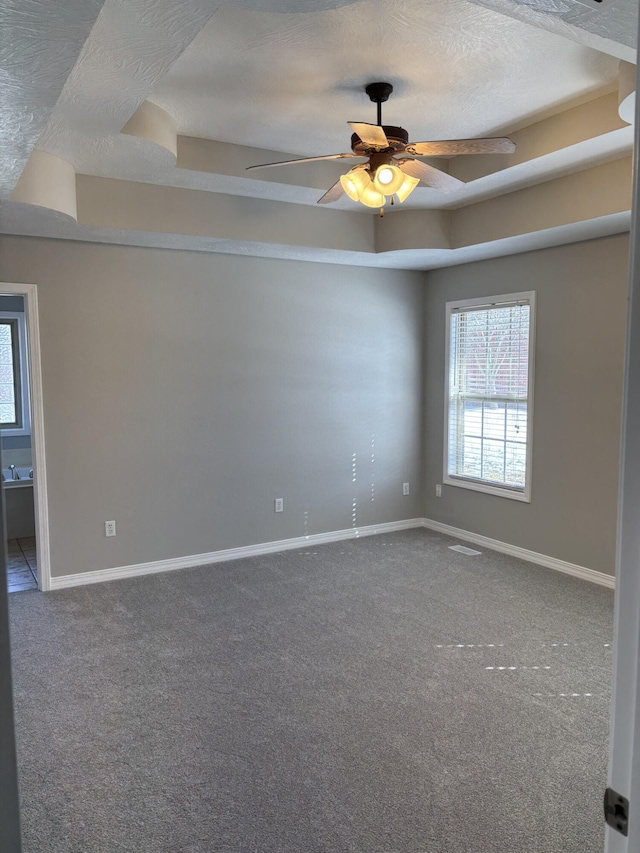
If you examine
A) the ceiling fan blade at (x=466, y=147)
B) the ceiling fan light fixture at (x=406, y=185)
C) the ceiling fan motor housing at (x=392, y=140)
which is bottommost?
the ceiling fan light fixture at (x=406, y=185)

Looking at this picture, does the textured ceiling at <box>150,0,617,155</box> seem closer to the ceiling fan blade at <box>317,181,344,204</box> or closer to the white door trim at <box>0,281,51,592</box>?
the ceiling fan blade at <box>317,181,344,204</box>

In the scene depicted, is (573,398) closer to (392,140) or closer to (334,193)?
(334,193)

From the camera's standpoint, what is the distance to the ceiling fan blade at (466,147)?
103 inches

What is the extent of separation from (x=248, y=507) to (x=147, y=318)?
1729 millimetres

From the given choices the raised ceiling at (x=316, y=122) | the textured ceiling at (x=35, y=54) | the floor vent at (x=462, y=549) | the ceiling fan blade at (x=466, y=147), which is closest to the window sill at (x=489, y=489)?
the floor vent at (x=462, y=549)

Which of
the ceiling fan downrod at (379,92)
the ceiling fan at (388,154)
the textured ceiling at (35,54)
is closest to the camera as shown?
the textured ceiling at (35,54)

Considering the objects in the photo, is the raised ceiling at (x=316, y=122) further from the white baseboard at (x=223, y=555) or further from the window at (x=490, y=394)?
the white baseboard at (x=223, y=555)

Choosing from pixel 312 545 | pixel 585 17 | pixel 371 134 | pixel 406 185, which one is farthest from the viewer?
pixel 312 545

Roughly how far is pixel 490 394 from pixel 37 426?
362cm

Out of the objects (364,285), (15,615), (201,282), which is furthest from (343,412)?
(15,615)

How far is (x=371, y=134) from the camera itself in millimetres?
2617

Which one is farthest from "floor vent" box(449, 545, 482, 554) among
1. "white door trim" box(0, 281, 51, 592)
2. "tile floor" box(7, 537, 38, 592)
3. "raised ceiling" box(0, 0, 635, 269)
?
"tile floor" box(7, 537, 38, 592)

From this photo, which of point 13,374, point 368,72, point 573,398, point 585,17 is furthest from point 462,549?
point 13,374

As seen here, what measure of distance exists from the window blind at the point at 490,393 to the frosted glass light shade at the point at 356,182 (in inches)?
96.0
